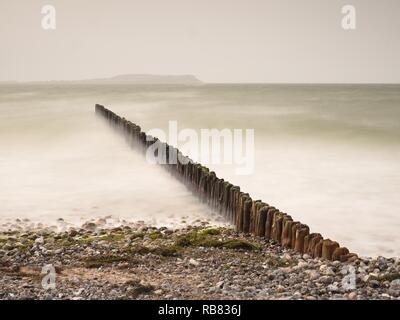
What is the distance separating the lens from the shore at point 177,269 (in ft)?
17.3

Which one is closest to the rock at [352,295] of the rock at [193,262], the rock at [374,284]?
the rock at [374,284]

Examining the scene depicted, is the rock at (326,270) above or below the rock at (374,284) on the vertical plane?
above

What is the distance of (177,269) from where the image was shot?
6.06 metres

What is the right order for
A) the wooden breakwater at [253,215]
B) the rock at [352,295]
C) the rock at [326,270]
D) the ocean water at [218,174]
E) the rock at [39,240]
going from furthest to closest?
the ocean water at [218,174] → the rock at [39,240] → the wooden breakwater at [253,215] → the rock at [326,270] → the rock at [352,295]

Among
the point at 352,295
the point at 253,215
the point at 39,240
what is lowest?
the point at 352,295

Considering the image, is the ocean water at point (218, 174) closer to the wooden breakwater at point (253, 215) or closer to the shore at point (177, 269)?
the wooden breakwater at point (253, 215)

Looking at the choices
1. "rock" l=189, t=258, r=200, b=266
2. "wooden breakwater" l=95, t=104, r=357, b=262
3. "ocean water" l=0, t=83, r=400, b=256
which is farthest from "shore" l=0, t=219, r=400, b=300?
"ocean water" l=0, t=83, r=400, b=256

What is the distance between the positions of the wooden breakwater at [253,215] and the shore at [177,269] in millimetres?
125

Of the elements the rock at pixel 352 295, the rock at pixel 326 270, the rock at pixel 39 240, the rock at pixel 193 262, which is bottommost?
the rock at pixel 352 295

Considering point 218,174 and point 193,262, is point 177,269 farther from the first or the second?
point 218,174

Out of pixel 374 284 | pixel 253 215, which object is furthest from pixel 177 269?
pixel 374 284

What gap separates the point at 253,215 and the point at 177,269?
1.59 m
